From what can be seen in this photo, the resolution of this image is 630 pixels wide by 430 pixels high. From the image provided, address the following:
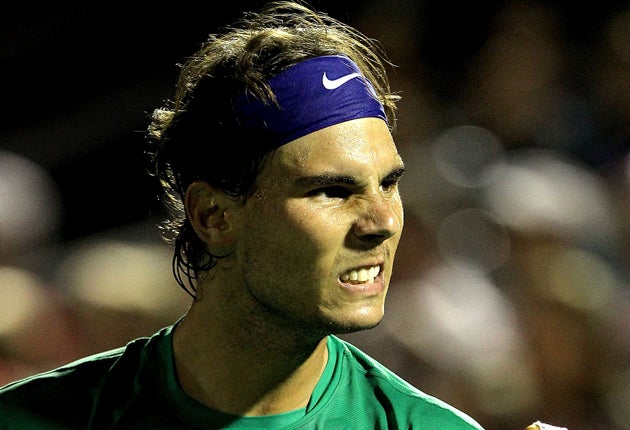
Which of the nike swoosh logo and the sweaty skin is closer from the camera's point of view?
the sweaty skin

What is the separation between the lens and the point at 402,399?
3145mm

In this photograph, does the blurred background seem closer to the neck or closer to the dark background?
the dark background

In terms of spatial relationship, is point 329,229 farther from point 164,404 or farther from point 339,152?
point 164,404

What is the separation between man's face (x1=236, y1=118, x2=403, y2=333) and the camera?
2.92 metres

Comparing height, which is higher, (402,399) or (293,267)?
(293,267)

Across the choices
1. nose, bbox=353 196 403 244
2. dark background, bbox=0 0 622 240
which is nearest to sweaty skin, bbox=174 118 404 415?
nose, bbox=353 196 403 244

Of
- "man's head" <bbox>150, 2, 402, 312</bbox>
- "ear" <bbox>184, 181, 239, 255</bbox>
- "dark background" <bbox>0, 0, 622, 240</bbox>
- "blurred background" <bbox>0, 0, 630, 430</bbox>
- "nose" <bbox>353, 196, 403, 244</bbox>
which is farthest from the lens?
"dark background" <bbox>0, 0, 622, 240</bbox>

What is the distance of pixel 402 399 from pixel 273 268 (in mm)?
533

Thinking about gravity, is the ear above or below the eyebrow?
below

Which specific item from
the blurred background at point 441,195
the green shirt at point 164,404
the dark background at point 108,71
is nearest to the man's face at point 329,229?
the green shirt at point 164,404

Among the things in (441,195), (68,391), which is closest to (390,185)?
(68,391)

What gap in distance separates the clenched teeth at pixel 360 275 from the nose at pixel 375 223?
82mm

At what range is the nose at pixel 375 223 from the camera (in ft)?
9.53

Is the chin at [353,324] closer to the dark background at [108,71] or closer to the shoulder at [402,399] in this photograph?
the shoulder at [402,399]
